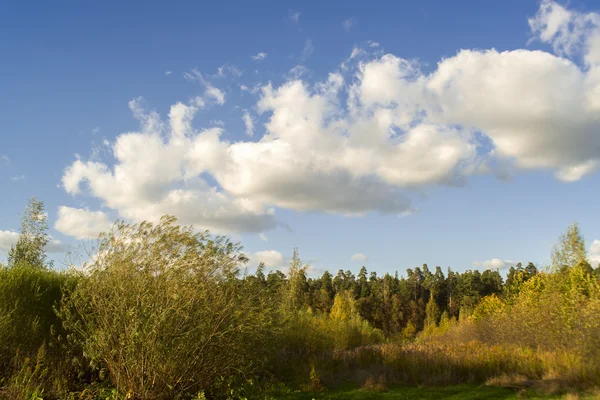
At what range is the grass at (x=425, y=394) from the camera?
499 inches

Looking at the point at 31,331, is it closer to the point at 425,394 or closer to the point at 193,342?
the point at 193,342

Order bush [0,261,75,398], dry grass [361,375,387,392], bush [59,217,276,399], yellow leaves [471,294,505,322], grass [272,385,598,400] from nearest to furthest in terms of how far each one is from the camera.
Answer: bush [59,217,276,399]
bush [0,261,75,398]
grass [272,385,598,400]
dry grass [361,375,387,392]
yellow leaves [471,294,505,322]

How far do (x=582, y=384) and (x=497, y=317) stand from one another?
14583mm

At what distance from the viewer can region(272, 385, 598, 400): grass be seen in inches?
499

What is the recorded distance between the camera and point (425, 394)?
13.5 metres

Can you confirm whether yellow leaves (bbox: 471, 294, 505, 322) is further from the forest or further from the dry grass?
the dry grass

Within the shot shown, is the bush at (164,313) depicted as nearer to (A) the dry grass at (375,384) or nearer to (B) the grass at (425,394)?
(B) the grass at (425,394)

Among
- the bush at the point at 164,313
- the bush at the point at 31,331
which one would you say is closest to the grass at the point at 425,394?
the bush at the point at 164,313

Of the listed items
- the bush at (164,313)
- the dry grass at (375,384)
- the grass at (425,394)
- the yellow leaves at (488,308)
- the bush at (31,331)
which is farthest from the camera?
the yellow leaves at (488,308)

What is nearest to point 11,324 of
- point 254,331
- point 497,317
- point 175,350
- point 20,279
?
point 20,279

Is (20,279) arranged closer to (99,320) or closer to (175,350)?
(99,320)

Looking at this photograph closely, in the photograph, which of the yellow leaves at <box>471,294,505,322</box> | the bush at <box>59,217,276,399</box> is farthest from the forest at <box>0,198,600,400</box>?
A: the yellow leaves at <box>471,294,505,322</box>

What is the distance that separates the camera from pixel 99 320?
955 centimetres

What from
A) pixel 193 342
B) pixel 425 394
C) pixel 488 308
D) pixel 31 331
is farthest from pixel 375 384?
pixel 488 308
